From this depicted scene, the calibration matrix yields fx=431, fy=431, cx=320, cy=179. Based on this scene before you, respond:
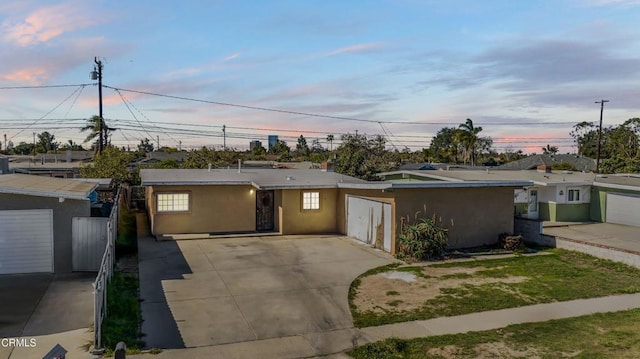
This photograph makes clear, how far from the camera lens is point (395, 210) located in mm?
14930

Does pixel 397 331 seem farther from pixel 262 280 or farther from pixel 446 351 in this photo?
pixel 262 280

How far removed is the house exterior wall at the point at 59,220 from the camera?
11.4m

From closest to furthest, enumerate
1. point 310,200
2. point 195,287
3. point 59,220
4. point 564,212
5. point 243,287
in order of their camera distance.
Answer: point 195,287
point 243,287
point 59,220
point 310,200
point 564,212

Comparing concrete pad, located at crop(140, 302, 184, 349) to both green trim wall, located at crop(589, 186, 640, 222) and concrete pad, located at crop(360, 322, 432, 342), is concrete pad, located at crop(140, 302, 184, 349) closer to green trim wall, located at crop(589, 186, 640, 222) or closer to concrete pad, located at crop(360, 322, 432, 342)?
concrete pad, located at crop(360, 322, 432, 342)

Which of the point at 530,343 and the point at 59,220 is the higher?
the point at 59,220

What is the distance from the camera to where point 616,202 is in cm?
2261

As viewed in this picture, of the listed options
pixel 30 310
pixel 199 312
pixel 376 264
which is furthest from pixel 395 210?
pixel 30 310

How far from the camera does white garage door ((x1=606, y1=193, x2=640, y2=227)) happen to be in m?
21.7

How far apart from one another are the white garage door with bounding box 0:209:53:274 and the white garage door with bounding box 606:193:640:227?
82.6 feet

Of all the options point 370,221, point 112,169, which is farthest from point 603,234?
point 112,169

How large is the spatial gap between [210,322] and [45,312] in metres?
3.33

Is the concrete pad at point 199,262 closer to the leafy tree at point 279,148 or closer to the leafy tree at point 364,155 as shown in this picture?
the leafy tree at point 364,155

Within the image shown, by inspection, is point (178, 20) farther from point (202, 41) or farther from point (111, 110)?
point (111, 110)

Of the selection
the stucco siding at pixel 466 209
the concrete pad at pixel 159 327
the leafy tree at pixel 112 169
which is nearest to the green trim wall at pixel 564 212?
the stucco siding at pixel 466 209
